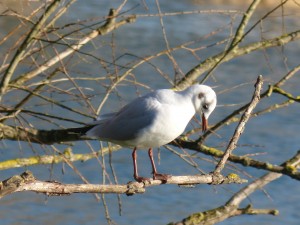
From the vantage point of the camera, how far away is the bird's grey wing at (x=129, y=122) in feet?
12.2

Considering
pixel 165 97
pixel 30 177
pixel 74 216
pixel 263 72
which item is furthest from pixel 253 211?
pixel 263 72

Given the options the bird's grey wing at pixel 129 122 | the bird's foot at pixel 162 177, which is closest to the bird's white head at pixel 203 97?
the bird's grey wing at pixel 129 122

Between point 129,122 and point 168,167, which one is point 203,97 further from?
point 168,167

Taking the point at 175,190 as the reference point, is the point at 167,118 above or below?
below

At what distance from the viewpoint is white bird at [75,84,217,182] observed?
361cm

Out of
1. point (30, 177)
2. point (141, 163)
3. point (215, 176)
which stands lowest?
point (30, 177)

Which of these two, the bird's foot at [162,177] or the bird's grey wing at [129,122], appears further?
the bird's grey wing at [129,122]

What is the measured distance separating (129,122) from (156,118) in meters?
0.18

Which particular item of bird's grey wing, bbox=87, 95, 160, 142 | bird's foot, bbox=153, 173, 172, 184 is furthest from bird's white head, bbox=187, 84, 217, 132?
bird's foot, bbox=153, 173, 172, 184

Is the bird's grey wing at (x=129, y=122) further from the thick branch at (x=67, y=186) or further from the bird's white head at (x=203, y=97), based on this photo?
the thick branch at (x=67, y=186)

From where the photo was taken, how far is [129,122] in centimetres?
379

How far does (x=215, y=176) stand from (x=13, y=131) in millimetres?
1096

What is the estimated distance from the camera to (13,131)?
3.98 m

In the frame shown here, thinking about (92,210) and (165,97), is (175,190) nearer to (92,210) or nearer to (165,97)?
(92,210)
